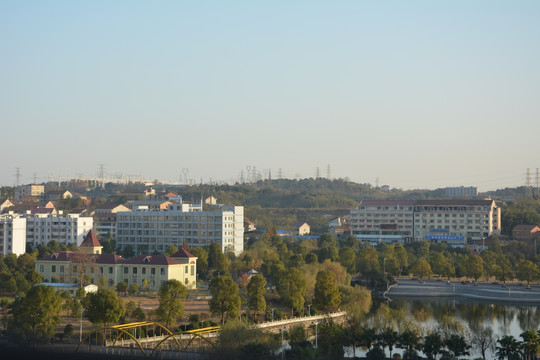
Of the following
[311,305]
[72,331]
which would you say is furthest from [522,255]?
[72,331]

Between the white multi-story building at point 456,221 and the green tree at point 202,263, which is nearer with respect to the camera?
the green tree at point 202,263

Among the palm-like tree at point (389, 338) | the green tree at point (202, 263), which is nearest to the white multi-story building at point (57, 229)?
the green tree at point (202, 263)

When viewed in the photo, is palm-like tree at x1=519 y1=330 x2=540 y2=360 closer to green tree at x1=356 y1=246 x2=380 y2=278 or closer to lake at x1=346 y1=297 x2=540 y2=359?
lake at x1=346 y1=297 x2=540 y2=359

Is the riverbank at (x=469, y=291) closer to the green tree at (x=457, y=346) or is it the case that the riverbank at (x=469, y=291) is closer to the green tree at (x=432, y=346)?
the green tree at (x=457, y=346)

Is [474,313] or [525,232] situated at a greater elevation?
[525,232]

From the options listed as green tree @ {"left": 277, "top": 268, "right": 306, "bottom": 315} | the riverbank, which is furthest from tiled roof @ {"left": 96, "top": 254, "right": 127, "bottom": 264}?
the riverbank

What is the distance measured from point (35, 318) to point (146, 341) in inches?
96.1

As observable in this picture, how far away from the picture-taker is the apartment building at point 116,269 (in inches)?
995

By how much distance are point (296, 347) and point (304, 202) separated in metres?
45.5

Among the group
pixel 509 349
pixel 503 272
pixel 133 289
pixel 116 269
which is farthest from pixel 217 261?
pixel 509 349

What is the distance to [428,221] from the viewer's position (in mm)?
43625

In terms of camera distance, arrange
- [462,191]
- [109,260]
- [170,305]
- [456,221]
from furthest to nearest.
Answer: [462,191] < [456,221] < [109,260] < [170,305]

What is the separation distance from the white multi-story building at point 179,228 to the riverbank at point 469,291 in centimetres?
932

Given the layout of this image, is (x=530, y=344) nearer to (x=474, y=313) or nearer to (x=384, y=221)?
(x=474, y=313)
